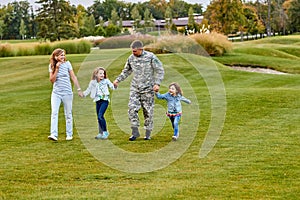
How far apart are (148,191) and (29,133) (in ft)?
18.5

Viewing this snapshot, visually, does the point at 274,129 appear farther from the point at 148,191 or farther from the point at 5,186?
the point at 5,186

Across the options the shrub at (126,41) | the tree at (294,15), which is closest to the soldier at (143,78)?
the shrub at (126,41)

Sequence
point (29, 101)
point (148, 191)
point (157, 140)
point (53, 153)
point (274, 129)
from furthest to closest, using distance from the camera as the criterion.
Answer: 1. point (29, 101)
2. point (274, 129)
3. point (157, 140)
4. point (53, 153)
5. point (148, 191)

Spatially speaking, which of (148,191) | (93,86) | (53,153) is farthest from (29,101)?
(148,191)

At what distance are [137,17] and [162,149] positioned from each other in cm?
8821

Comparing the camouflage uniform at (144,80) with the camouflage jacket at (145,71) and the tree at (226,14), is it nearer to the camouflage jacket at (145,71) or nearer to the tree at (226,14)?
the camouflage jacket at (145,71)

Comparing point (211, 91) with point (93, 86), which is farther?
point (211, 91)

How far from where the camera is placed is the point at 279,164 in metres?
8.17

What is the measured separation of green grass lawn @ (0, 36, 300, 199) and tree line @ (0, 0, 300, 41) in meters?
25.1

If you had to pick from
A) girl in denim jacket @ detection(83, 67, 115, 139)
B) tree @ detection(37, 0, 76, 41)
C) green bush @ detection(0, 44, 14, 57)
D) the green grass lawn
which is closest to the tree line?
tree @ detection(37, 0, 76, 41)

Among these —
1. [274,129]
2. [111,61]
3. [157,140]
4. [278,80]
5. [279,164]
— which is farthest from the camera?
[111,61]

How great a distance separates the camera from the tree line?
57.4 meters

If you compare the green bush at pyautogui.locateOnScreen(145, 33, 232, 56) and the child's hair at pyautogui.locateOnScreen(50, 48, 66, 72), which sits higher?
the child's hair at pyautogui.locateOnScreen(50, 48, 66, 72)

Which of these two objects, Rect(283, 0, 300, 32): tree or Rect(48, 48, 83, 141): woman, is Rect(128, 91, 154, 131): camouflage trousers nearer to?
Rect(48, 48, 83, 141): woman
